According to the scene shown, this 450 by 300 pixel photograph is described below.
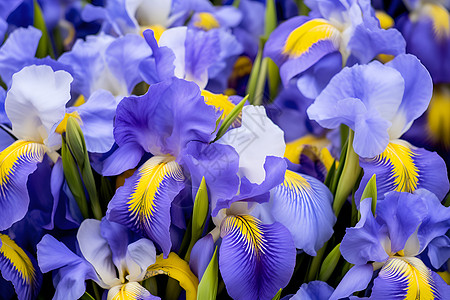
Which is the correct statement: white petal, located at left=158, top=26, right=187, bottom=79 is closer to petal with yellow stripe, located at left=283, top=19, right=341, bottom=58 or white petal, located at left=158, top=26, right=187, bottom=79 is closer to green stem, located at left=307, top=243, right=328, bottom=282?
petal with yellow stripe, located at left=283, top=19, right=341, bottom=58

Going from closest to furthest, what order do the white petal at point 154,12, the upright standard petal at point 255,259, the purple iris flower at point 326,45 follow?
the upright standard petal at point 255,259
the purple iris flower at point 326,45
the white petal at point 154,12

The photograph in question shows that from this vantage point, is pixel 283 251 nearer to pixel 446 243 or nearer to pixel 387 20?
pixel 446 243

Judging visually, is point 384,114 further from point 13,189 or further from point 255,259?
point 13,189

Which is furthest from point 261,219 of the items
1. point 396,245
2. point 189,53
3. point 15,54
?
point 15,54

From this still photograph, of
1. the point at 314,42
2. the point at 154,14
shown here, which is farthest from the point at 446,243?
the point at 154,14

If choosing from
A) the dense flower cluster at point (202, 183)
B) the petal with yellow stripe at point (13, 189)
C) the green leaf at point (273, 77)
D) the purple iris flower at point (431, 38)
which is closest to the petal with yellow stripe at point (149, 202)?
the dense flower cluster at point (202, 183)

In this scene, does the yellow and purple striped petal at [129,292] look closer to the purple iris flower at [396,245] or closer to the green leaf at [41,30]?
the purple iris flower at [396,245]
